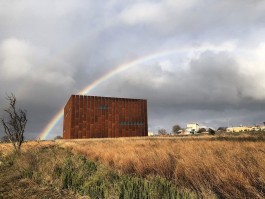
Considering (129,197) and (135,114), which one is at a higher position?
(135,114)

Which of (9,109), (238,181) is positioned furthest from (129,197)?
(9,109)

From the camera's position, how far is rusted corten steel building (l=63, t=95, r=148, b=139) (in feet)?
197

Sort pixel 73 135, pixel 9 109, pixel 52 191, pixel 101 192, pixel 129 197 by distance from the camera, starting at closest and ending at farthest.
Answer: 1. pixel 129 197
2. pixel 101 192
3. pixel 52 191
4. pixel 9 109
5. pixel 73 135

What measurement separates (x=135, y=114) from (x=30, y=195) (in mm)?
59775

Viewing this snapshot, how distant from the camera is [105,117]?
2461 inches

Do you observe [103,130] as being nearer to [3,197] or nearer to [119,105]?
[119,105]

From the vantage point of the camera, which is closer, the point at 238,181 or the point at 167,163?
the point at 238,181

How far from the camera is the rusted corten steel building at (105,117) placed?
5991cm

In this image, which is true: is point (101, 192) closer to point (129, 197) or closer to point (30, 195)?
point (129, 197)

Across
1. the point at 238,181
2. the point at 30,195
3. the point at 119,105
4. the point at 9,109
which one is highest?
the point at 119,105

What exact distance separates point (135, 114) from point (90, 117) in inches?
452

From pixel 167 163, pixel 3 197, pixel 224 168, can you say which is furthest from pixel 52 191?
pixel 224 168

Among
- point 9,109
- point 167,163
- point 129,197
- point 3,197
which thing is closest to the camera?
point 129,197

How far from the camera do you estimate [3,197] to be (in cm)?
631
